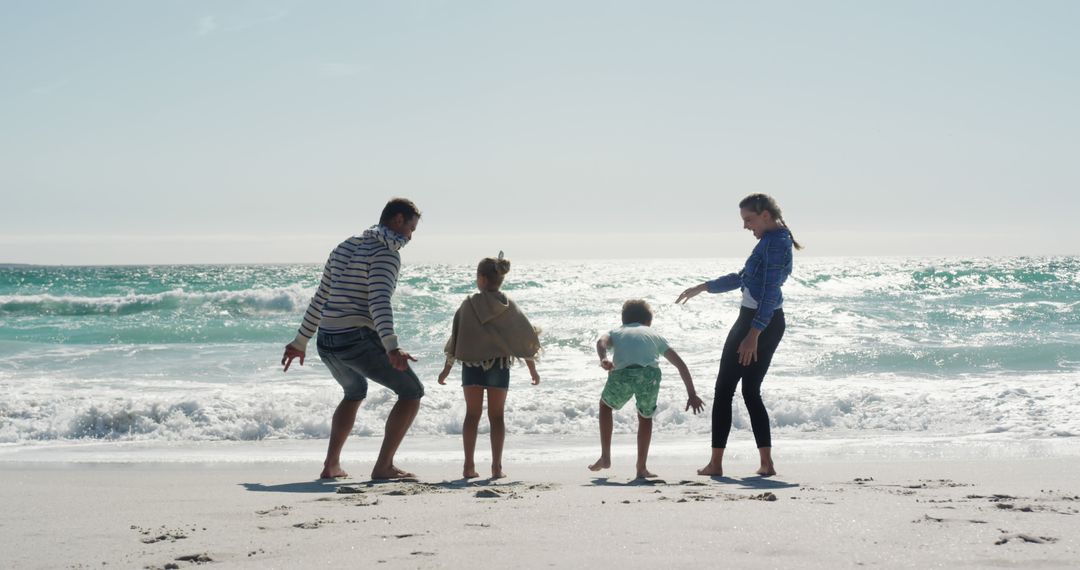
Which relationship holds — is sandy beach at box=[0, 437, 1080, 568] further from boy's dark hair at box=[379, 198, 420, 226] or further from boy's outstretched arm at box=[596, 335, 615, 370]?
boy's dark hair at box=[379, 198, 420, 226]

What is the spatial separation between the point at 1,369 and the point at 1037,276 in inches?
1741

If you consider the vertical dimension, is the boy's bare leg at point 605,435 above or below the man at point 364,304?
below

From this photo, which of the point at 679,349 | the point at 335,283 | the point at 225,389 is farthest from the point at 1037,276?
the point at 335,283

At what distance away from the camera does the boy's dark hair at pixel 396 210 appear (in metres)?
5.00

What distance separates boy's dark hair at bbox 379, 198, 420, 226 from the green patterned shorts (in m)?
1.49

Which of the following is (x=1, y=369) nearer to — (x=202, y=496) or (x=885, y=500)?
(x=202, y=496)

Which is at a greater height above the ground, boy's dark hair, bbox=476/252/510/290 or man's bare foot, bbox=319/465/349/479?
boy's dark hair, bbox=476/252/510/290

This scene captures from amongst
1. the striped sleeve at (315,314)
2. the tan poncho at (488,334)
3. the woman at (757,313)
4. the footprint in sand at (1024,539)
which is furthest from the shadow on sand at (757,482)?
the striped sleeve at (315,314)

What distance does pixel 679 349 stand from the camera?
611 inches

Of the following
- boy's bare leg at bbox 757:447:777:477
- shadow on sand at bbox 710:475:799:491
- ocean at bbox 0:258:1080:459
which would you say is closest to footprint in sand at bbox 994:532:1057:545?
shadow on sand at bbox 710:475:799:491

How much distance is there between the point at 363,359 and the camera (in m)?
4.98

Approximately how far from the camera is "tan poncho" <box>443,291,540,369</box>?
5.12 m

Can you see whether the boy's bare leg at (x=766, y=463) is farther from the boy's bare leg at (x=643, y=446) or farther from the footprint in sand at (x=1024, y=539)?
the footprint in sand at (x=1024, y=539)

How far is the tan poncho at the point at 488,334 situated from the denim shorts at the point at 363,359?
0.29 meters
